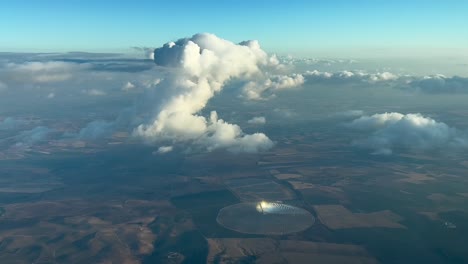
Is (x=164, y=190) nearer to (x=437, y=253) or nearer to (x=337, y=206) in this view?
(x=337, y=206)

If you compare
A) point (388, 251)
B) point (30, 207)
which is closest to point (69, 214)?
point (30, 207)

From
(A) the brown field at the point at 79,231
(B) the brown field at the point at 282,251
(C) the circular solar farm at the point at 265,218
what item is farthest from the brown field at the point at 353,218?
(A) the brown field at the point at 79,231

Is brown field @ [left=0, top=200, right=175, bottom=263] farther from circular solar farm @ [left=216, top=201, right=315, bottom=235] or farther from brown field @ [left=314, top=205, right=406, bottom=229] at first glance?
brown field @ [left=314, top=205, right=406, bottom=229]

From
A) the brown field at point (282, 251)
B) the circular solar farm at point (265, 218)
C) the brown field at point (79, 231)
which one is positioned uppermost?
the brown field at point (282, 251)

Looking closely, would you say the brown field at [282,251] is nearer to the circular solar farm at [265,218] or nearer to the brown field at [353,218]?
the circular solar farm at [265,218]

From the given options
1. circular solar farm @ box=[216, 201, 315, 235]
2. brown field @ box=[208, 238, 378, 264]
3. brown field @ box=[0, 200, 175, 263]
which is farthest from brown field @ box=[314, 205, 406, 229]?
brown field @ box=[0, 200, 175, 263]

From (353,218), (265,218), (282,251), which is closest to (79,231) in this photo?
(265,218)

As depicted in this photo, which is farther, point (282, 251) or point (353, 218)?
point (353, 218)

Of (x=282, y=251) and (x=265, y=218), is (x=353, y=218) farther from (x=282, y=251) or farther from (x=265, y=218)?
(x=282, y=251)
